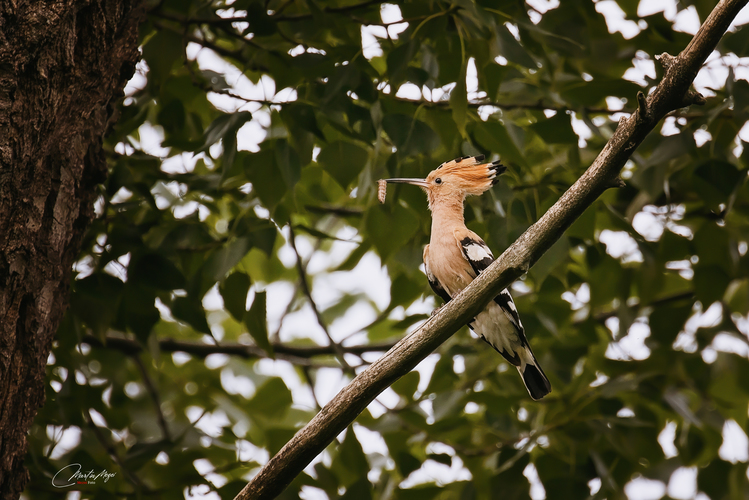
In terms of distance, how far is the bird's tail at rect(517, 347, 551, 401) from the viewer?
3135mm

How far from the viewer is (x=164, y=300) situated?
11.6 feet

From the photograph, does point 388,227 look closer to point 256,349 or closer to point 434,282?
point 434,282

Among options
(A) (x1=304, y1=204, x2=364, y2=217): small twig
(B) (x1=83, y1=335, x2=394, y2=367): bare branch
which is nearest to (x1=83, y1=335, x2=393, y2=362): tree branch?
(B) (x1=83, y1=335, x2=394, y2=367): bare branch

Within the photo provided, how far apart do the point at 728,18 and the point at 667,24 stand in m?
1.87

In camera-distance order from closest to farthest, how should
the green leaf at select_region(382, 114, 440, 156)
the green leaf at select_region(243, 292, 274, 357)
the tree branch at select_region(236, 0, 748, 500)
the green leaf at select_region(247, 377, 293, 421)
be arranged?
1. the tree branch at select_region(236, 0, 748, 500)
2. the green leaf at select_region(382, 114, 440, 156)
3. the green leaf at select_region(243, 292, 274, 357)
4. the green leaf at select_region(247, 377, 293, 421)

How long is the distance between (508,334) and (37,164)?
2.20m

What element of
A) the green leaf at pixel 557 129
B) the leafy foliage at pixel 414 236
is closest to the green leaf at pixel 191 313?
the leafy foliage at pixel 414 236

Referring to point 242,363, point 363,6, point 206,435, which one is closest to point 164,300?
point 206,435

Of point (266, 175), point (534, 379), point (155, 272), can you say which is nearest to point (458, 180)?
point (266, 175)

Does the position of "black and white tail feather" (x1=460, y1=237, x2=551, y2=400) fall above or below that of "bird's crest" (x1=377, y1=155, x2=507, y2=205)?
below

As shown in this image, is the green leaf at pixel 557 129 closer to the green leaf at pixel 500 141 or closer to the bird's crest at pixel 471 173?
the green leaf at pixel 500 141

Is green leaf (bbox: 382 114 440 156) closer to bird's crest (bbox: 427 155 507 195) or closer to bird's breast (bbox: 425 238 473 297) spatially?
bird's crest (bbox: 427 155 507 195)

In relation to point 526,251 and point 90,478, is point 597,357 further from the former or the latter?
point 90,478

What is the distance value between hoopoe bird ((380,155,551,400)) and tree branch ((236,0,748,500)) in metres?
0.93
